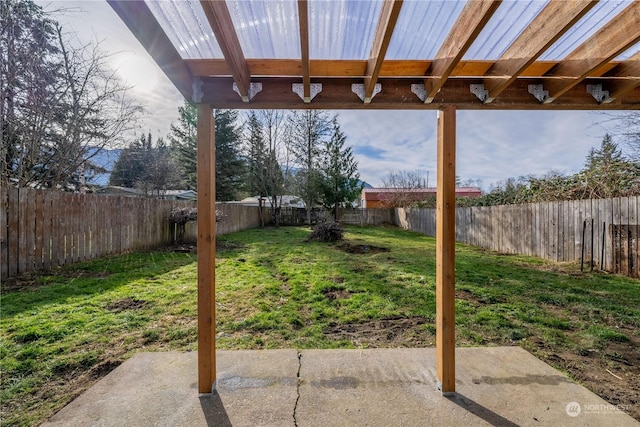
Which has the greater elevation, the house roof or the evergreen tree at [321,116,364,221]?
the evergreen tree at [321,116,364,221]

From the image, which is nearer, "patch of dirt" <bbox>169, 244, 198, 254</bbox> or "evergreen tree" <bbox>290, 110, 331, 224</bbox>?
"patch of dirt" <bbox>169, 244, 198, 254</bbox>

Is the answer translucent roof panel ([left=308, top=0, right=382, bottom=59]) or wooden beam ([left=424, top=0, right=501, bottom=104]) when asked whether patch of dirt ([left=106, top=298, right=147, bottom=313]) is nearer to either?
translucent roof panel ([left=308, top=0, right=382, bottom=59])

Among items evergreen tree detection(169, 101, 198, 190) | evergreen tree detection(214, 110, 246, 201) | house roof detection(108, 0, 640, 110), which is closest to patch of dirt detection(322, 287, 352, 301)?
house roof detection(108, 0, 640, 110)

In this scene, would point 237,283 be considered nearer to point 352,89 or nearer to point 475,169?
point 352,89

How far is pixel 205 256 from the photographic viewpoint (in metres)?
1.92

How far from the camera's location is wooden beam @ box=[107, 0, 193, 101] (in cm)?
125

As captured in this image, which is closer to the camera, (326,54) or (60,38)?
(326,54)

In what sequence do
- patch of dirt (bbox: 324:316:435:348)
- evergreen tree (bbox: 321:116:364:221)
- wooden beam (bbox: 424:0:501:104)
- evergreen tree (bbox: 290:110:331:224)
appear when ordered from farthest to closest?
evergreen tree (bbox: 290:110:331:224) → evergreen tree (bbox: 321:116:364:221) → patch of dirt (bbox: 324:316:435:348) → wooden beam (bbox: 424:0:501:104)

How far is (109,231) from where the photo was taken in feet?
19.6

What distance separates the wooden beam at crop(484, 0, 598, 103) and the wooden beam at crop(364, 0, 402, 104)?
79 cm

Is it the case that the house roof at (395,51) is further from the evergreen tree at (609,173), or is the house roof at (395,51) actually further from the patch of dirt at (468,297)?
the evergreen tree at (609,173)

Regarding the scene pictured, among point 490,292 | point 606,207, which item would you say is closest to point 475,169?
point 606,207

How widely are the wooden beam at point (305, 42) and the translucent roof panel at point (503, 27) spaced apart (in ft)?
3.16

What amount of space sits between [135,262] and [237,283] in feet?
8.81
